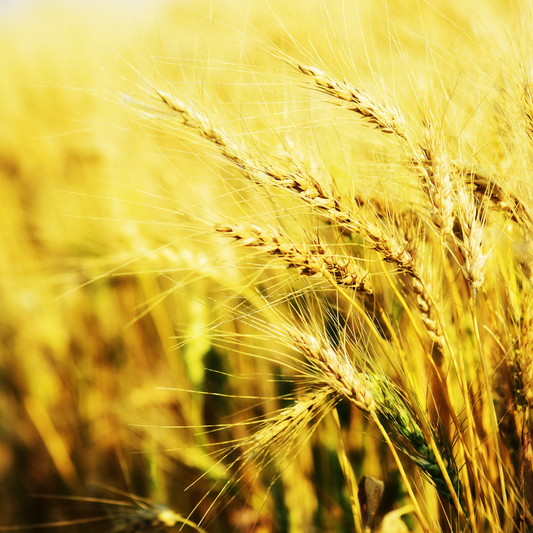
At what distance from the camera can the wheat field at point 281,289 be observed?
516mm

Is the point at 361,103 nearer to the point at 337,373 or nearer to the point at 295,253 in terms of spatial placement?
the point at 295,253

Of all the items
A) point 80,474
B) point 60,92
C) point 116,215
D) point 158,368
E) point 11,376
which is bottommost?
point 80,474

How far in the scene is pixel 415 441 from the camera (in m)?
0.51

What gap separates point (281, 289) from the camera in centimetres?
81

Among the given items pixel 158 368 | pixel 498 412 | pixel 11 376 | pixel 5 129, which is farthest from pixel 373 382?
pixel 5 129

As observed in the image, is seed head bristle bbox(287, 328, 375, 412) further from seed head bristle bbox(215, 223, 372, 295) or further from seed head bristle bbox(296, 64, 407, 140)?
seed head bristle bbox(296, 64, 407, 140)

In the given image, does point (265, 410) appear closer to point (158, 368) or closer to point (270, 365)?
point (270, 365)

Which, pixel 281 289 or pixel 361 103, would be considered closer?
pixel 361 103

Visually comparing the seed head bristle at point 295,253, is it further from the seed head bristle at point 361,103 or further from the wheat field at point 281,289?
the seed head bristle at point 361,103

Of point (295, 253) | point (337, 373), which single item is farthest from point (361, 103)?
point (337, 373)

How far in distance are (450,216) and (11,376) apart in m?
1.61

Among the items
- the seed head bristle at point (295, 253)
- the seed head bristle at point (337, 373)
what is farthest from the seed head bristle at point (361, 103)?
the seed head bristle at point (337, 373)

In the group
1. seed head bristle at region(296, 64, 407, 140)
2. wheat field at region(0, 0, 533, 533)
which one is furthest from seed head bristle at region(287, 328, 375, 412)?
seed head bristle at region(296, 64, 407, 140)

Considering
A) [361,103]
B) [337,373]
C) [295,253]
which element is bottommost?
[337,373]
